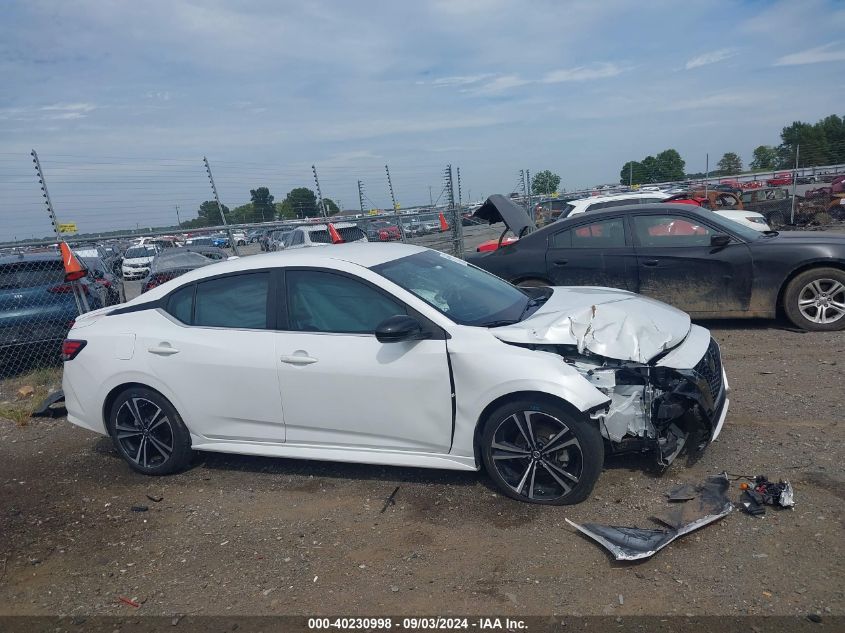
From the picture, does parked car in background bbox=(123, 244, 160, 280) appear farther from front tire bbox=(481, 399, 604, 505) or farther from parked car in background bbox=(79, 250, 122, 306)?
front tire bbox=(481, 399, 604, 505)

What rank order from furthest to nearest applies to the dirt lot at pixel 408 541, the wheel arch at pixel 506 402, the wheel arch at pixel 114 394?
the wheel arch at pixel 114 394 → the wheel arch at pixel 506 402 → the dirt lot at pixel 408 541

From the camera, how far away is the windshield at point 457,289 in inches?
175

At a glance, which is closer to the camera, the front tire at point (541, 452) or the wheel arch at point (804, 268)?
the front tire at point (541, 452)

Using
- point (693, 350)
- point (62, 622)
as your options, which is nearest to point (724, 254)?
point (693, 350)

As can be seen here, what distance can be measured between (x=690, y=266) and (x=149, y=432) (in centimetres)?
585

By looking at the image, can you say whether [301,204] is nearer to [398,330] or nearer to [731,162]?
[398,330]

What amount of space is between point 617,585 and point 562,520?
2.13 feet

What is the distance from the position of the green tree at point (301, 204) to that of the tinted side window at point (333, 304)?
1162 cm

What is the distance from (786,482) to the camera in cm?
389

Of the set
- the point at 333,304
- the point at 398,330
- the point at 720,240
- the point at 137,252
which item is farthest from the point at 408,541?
the point at 137,252

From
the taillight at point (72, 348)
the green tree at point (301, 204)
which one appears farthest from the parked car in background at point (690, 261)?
the green tree at point (301, 204)

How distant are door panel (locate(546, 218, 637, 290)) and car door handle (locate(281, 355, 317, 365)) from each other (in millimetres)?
4501

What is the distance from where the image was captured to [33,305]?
8.48 meters

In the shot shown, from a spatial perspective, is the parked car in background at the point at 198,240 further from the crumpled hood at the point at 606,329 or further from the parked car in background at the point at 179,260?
the crumpled hood at the point at 606,329
